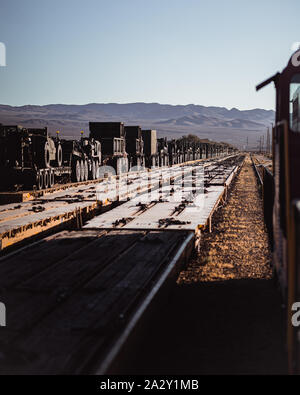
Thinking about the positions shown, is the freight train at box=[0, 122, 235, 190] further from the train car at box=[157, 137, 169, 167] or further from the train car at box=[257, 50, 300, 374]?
the train car at box=[257, 50, 300, 374]

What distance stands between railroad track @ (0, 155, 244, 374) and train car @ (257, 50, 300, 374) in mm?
1436

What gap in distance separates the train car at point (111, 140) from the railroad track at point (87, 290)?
1840 centimetres

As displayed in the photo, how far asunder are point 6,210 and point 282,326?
26.9 feet

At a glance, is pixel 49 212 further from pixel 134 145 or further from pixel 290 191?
pixel 134 145

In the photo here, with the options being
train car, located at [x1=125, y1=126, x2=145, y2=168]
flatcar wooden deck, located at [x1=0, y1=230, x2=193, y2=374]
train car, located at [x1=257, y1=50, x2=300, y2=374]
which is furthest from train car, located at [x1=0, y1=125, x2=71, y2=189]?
train car, located at [x1=125, y1=126, x2=145, y2=168]

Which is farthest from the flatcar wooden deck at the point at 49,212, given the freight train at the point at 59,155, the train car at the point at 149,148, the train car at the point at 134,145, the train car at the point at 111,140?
the train car at the point at 149,148

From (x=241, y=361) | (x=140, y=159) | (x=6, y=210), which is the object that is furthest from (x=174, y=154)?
(x=241, y=361)

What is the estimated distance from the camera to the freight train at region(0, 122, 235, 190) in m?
16.6

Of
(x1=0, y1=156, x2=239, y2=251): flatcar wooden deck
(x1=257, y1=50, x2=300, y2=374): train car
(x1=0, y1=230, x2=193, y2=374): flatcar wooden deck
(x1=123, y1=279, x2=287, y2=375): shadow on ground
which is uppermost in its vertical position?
(x1=257, y1=50, x2=300, y2=374): train car

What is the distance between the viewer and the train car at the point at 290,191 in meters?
3.28

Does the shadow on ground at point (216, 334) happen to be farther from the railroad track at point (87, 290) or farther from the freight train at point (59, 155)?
the freight train at point (59, 155)

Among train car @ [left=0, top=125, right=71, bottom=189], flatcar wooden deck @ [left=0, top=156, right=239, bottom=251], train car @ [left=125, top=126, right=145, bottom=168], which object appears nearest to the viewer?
flatcar wooden deck @ [left=0, top=156, right=239, bottom=251]

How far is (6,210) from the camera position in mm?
11695
